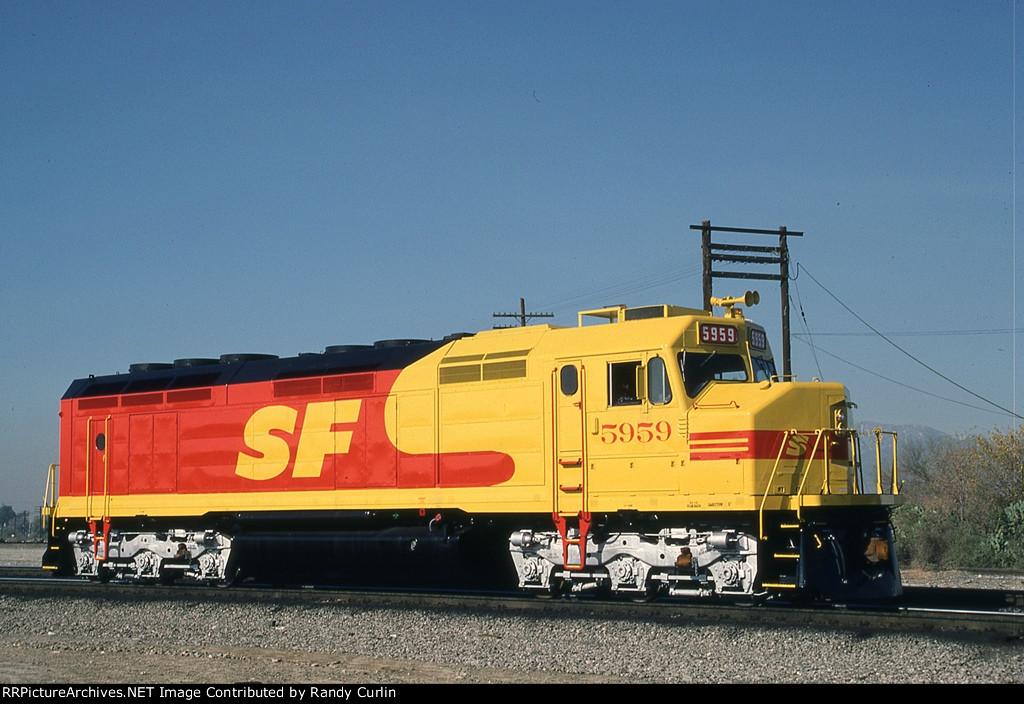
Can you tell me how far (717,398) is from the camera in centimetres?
1598

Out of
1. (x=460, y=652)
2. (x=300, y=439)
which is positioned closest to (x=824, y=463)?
(x=460, y=652)

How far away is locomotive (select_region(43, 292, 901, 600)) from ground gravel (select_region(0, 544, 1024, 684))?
1.68 m

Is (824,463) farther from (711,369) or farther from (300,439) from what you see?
(300,439)

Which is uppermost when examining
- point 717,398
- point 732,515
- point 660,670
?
point 717,398

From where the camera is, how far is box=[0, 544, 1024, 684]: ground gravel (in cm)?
1199

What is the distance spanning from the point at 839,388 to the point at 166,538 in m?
12.6

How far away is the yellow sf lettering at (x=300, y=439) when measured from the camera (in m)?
19.7

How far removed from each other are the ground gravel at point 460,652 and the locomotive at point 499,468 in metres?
1.68

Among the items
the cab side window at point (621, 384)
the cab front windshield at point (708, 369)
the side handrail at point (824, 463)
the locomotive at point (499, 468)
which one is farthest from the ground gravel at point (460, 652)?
the cab front windshield at point (708, 369)

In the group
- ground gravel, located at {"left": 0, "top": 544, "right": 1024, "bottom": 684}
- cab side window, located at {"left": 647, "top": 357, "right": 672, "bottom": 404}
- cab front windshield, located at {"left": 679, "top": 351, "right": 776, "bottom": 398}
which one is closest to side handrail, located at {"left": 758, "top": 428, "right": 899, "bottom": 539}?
cab front windshield, located at {"left": 679, "top": 351, "right": 776, "bottom": 398}

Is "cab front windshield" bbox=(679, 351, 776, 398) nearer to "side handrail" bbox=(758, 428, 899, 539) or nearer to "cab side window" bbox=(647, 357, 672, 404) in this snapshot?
"cab side window" bbox=(647, 357, 672, 404)
